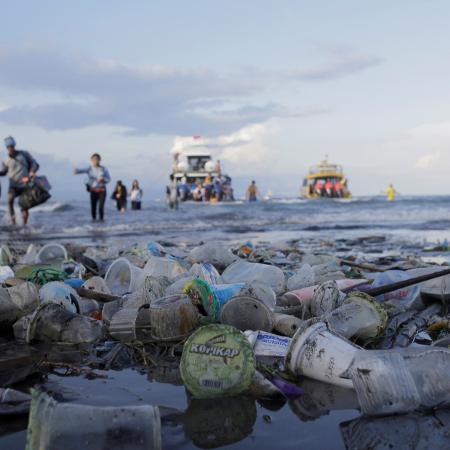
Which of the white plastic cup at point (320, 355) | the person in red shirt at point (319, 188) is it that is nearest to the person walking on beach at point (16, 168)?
the white plastic cup at point (320, 355)

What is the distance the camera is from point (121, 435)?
1376 millimetres

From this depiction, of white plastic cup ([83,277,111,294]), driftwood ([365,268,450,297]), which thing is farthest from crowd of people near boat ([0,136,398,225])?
driftwood ([365,268,450,297])

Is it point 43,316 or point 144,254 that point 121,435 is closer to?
point 43,316

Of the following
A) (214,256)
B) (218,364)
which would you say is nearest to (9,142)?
(214,256)

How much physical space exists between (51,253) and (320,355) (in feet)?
12.3

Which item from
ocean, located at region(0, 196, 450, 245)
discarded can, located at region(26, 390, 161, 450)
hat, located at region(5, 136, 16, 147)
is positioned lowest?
ocean, located at region(0, 196, 450, 245)

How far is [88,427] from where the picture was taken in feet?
4.49

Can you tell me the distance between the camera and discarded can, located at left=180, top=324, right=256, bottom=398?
1.78 meters

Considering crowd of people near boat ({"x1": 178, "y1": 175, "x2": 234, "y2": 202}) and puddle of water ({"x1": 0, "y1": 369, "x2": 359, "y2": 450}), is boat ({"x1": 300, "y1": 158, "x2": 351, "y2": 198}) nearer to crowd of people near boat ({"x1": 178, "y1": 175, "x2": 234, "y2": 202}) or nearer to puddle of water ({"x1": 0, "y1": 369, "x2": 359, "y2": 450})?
crowd of people near boat ({"x1": 178, "y1": 175, "x2": 234, "y2": 202})

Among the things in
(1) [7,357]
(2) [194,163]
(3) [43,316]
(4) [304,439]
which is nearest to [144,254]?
(3) [43,316]

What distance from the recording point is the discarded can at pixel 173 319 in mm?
2389

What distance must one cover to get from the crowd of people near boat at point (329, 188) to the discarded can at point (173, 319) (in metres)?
39.5

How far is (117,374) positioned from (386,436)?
1023 millimetres

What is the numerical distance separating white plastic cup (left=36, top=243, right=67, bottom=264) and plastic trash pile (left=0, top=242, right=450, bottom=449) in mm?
844
